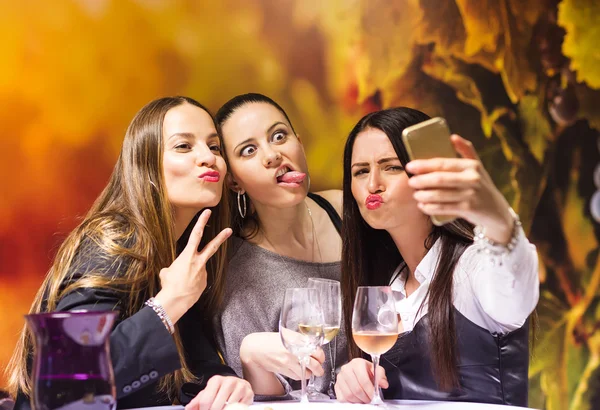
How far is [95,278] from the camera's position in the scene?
79.6 inches

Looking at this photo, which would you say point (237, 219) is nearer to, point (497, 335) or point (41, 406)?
point (497, 335)

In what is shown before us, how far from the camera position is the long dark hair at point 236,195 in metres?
2.79

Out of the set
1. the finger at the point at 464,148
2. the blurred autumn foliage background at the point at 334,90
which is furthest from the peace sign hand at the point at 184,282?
the blurred autumn foliage background at the point at 334,90

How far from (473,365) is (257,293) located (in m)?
0.92

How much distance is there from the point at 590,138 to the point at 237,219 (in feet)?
8.36

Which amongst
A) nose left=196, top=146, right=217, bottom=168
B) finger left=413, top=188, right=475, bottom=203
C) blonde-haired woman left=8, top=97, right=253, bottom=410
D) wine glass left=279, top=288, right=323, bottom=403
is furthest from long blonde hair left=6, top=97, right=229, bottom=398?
finger left=413, top=188, right=475, bottom=203

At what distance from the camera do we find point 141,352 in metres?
1.75

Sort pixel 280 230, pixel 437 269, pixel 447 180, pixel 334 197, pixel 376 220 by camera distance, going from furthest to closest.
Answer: pixel 334 197 → pixel 280 230 → pixel 376 220 → pixel 437 269 → pixel 447 180

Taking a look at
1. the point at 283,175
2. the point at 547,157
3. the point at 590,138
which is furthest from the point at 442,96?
the point at 283,175

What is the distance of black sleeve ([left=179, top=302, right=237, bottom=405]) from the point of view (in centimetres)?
228

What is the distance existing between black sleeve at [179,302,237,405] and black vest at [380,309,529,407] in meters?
0.58

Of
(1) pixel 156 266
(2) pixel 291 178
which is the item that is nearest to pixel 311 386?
(1) pixel 156 266

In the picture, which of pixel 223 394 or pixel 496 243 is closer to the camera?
pixel 496 243

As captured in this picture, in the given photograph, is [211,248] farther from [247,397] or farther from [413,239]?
[413,239]
